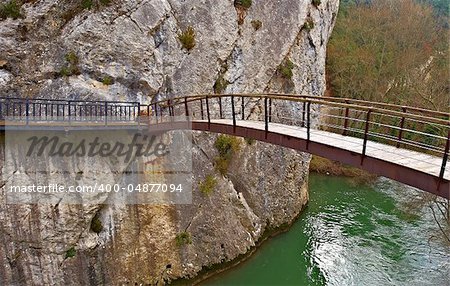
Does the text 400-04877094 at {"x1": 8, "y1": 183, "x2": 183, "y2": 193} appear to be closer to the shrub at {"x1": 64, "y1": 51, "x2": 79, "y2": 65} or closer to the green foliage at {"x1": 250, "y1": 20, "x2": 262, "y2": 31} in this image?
the shrub at {"x1": 64, "y1": 51, "x2": 79, "y2": 65}

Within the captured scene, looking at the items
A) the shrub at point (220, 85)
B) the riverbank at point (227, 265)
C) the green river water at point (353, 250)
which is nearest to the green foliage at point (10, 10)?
the shrub at point (220, 85)

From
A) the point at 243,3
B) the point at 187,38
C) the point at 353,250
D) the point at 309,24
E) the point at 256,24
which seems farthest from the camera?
the point at 309,24

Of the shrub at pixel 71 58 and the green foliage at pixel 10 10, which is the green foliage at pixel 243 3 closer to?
the shrub at pixel 71 58

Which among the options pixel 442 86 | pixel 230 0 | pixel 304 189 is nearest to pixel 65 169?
pixel 230 0

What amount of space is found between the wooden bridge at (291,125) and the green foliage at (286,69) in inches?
48.6

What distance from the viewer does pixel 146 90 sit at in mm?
12555

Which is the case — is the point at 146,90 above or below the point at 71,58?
below

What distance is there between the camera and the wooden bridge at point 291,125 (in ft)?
18.4

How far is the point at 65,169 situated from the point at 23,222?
1762 millimetres

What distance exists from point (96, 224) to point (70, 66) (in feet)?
15.8

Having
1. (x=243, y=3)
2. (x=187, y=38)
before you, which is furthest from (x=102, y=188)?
A: (x=243, y=3)

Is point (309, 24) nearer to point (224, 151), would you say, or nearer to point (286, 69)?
point (286, 69)

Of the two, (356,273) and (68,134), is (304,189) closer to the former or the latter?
(356,273)

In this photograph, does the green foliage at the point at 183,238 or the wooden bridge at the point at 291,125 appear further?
the green foliage at the point at 183,238
